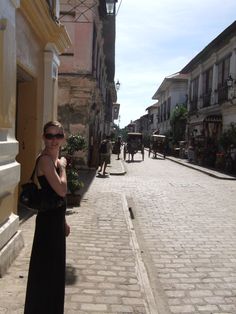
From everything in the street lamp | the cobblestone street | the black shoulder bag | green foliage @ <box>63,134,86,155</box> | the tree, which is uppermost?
the street lamp

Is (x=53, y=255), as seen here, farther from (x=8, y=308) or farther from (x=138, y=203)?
(x=138, y=203)

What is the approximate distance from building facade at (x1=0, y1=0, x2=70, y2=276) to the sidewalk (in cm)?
49

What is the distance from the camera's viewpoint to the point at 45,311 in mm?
3629

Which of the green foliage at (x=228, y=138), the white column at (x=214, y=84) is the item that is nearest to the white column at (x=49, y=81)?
the green foliage at (x=228, y=138)

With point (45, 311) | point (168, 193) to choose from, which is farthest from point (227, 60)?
point (45, 311)

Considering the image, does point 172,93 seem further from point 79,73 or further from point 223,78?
point 79,73

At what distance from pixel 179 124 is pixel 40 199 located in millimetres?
39966

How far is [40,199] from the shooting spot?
3.50 m

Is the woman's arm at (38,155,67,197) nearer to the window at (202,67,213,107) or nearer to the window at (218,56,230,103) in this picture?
the window at (218,56,230,103)

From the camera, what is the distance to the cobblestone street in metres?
4.60

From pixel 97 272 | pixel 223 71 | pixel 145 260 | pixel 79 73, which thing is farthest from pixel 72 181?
pixel 223 71

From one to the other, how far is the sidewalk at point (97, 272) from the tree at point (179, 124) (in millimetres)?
33794

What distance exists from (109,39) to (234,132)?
8.65 metres

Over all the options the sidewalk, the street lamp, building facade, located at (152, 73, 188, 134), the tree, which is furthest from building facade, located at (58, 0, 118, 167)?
building facade, located at (152, 73, 188, 134)
